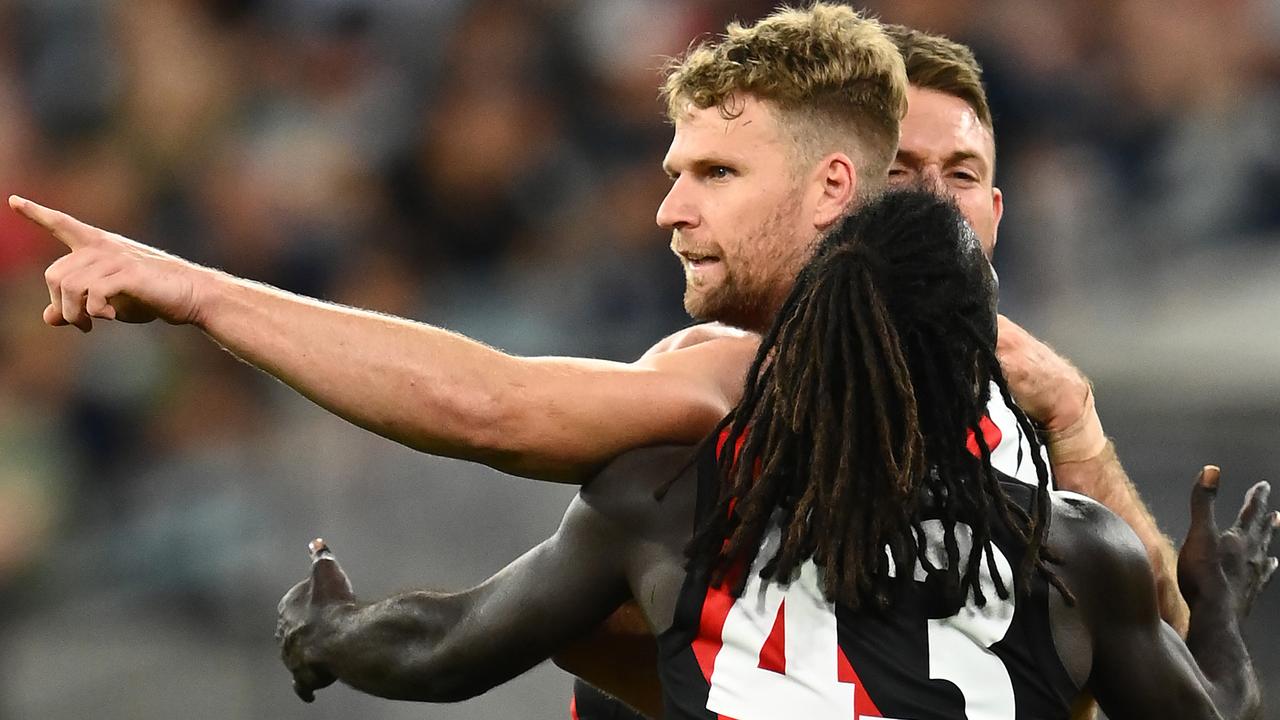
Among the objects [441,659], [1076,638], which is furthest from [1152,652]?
[441,659]

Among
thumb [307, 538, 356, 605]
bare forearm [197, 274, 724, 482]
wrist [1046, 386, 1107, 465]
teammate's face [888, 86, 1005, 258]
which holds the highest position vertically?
teammate's face [888, 86, 1005, 258]

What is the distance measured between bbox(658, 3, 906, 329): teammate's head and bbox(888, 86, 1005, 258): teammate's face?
34 centimetres

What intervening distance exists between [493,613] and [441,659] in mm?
126

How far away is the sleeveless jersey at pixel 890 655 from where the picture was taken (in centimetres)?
243

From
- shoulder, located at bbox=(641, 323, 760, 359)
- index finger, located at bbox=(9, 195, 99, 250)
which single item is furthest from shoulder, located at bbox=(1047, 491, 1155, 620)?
index finger, located at bbox=(9, 195, 99, 250)

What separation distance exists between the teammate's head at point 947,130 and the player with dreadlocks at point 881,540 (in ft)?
2.95

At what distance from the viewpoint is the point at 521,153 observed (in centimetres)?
742

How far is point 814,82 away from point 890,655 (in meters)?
1.05

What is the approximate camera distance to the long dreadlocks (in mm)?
2406

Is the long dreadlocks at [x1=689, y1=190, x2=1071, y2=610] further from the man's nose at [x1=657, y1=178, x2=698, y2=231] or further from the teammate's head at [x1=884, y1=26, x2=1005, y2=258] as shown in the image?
the teammate's head at [x1=884, y1=26, x2=1005, y2=258]

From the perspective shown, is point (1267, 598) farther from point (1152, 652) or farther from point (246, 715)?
point (246, 715)

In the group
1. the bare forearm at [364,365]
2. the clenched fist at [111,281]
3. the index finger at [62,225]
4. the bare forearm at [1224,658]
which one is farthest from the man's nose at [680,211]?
the bare forearm at [1224,658]

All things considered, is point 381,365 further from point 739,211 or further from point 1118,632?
point 1118,632

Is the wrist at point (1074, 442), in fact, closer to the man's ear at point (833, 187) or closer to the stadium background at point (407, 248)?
the man's ear at point (833, 187)
